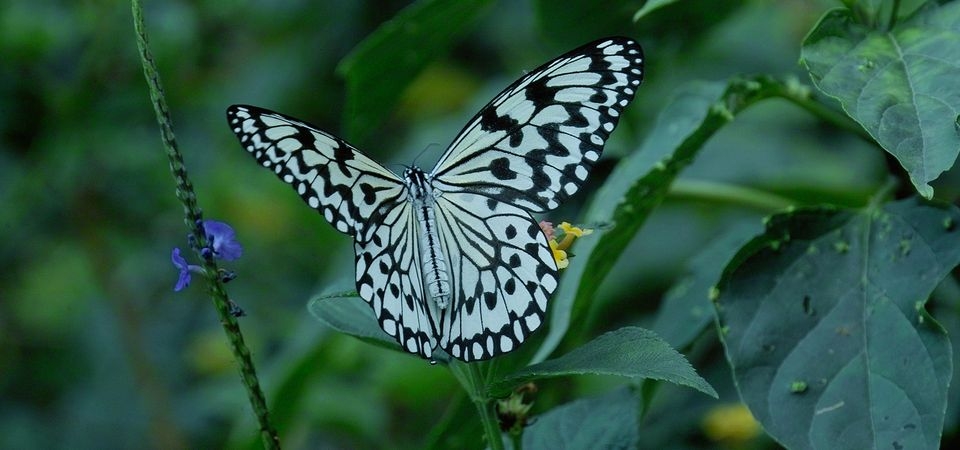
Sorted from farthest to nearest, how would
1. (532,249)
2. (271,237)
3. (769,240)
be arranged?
(271,237) → (769,240) → (532,249)

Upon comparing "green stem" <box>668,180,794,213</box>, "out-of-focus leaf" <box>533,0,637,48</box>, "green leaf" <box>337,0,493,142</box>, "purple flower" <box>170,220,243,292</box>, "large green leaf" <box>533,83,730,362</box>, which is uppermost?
"green leaf" <box>337,0,493,142</box>

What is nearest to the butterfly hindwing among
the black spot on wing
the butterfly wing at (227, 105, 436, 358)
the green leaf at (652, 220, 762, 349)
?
the butterfly wing at (227, 105, 436, 358)

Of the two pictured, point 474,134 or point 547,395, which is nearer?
point 474,134

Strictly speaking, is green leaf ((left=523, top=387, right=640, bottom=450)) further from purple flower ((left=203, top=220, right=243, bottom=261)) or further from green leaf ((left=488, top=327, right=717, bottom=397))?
purple flower ((left=203, top=220, right=243, bottom=261))

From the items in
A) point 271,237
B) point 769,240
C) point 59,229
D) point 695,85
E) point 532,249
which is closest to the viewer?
point 532,249

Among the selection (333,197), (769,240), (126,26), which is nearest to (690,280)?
(769,240)

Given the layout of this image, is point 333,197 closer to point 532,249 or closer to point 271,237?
point 532,249

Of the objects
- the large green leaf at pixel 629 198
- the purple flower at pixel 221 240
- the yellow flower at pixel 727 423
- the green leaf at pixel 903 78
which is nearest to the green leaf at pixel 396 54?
the large green leaf at pixel 629 198
